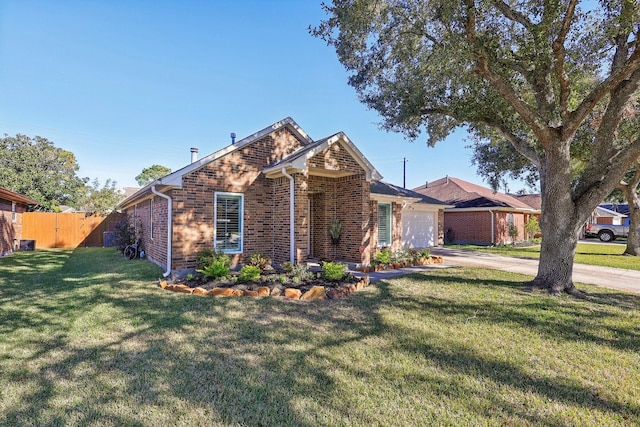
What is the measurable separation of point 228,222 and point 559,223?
8689 mm

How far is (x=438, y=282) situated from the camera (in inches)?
339

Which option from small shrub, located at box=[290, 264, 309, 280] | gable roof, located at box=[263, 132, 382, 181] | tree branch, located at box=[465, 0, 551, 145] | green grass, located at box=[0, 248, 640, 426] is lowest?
green grass, located at box=[0, 248, 640, 426]

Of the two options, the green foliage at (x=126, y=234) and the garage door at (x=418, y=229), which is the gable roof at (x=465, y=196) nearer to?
the garage door at (x=418, y=229)

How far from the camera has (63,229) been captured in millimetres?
19203

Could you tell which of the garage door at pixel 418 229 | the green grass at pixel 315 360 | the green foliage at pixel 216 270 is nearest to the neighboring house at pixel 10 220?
the green grass at pixel 315 360

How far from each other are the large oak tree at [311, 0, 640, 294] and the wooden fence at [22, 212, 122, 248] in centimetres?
1893

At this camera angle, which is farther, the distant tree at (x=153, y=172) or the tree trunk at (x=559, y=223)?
the distant tree at (x=153, y=172)

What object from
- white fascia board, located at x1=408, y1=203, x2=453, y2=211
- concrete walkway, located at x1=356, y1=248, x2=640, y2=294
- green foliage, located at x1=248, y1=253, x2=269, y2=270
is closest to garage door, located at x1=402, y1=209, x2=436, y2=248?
white fascia board, located at x1=408, y1=203, x2=453, y2=211

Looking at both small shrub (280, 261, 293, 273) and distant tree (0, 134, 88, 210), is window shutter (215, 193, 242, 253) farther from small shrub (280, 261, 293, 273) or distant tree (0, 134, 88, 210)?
distant tree (0, 134, 88, 210)

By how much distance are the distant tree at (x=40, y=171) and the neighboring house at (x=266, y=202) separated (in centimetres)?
2171

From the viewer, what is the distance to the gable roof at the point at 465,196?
2159 cm

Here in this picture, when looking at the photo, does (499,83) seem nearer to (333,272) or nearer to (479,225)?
(333,272)

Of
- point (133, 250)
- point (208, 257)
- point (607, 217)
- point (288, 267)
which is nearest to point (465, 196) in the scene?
point (288, 267)

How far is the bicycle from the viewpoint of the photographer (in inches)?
507
